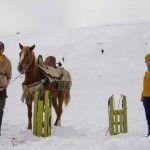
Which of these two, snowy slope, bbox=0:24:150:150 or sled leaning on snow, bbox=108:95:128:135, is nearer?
snowy slope, bbox=0:24:150:150

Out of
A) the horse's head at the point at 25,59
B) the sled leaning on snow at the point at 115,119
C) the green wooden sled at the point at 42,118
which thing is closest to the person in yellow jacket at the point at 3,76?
the green wooden sled at the point at 42,118

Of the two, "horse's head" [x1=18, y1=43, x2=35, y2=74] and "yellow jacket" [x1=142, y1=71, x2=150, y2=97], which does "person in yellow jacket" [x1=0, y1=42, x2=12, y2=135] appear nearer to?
"horse's head" [x1=18, y1=43, x2=35, y2=74]

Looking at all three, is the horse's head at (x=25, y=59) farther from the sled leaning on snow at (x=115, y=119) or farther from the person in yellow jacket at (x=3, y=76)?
the sled leaning on snow at (x=115, y=119)

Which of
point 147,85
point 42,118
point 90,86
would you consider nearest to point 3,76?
point 42,118

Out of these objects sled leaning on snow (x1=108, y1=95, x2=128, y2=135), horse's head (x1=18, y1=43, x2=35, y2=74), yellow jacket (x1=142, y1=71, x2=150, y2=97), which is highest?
horse's head (x1=18, y1=43, x2=35, y2=74)

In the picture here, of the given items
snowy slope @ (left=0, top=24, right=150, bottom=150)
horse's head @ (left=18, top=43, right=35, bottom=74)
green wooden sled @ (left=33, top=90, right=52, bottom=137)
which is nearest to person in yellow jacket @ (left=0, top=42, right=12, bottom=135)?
snowy slope @ (left=0, top=24, right=150, bottom=150)

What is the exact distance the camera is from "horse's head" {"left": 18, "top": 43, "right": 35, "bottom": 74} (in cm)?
1241

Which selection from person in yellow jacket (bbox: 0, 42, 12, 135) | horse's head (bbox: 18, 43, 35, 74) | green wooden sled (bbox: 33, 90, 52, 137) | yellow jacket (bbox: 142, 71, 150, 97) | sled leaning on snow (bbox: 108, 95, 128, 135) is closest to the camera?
yellow jacket (bbox: 142, 71, 150, 97)

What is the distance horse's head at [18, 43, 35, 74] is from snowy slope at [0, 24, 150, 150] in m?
1.42

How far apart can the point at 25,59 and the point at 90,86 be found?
1823cm

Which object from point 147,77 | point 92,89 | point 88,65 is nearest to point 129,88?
point 92,89

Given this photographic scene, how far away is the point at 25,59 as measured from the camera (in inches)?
493

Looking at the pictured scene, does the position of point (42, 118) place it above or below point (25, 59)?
below

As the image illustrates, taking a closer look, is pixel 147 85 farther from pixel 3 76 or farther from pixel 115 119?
pixel 3 76
